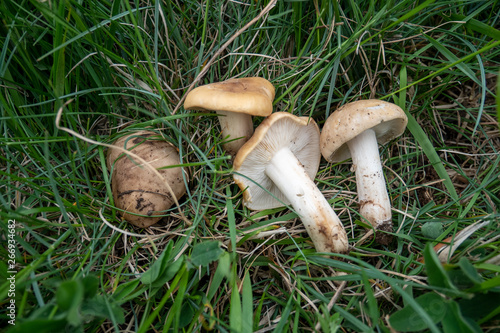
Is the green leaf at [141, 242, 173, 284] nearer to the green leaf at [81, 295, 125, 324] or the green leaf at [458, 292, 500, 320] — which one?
the green leaf at [81, 295, 125, 324]

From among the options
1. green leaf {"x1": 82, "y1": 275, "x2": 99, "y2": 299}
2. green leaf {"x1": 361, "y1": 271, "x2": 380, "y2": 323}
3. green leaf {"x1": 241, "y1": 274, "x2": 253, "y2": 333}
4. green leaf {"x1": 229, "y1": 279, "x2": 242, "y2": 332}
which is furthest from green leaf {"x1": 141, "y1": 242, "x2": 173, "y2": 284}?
green leaf {"x1": 361, "y1": 271, "x2": 380, "y2": 323}

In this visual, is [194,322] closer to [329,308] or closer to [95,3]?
[329,308]

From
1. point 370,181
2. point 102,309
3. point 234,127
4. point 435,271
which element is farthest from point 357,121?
point 102,309

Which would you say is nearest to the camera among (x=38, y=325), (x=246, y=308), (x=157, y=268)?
(x=38, y=325)

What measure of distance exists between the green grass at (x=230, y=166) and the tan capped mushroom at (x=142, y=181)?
0.11 meters

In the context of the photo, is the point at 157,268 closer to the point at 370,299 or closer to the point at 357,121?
the point at 370,299

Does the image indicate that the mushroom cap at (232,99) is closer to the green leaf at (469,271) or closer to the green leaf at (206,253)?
the green leaf at (206,253)

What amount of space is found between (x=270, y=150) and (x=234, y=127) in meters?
0.36

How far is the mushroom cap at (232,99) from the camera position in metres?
2.18

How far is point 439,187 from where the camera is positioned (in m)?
2.76

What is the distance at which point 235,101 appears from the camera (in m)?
2.18

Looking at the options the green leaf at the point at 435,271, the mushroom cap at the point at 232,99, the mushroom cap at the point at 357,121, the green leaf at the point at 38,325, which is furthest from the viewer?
the mushroom cap at the point at 357,121

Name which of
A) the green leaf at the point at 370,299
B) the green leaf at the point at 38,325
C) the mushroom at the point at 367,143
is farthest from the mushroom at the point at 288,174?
the green leaf at the point at 38,325

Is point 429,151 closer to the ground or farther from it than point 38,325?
farther from it
